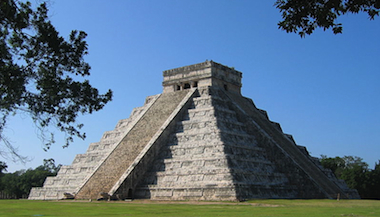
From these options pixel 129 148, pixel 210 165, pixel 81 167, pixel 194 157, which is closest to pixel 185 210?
pixel 210 165

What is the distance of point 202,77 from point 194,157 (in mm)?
8643

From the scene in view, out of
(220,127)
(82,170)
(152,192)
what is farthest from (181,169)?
(82,170)

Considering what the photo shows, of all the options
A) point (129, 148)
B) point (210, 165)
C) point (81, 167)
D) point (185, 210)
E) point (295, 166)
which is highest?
point (129, 148)

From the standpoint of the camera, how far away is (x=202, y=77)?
32.1 m

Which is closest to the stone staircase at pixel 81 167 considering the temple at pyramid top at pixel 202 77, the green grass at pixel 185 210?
the temple at pyramid top at pixel 202 77

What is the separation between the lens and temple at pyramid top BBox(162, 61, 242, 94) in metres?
32.0

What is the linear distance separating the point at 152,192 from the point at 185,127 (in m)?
5.41

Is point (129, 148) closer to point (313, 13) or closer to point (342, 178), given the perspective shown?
point (313, 13)

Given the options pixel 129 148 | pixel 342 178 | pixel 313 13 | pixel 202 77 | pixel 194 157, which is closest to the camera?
pixel 313 13

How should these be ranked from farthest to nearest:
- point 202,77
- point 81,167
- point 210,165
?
point 202,77, point 81,167, point 210,165

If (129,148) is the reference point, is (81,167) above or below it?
below

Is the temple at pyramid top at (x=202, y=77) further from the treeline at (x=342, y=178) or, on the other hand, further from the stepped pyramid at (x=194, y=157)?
the treeline at (x=342, y=178)

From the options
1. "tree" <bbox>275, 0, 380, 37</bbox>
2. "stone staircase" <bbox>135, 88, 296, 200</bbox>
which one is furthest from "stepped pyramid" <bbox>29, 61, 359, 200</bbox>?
"tree" <bbox>275, 0, 380, 37</bbox>

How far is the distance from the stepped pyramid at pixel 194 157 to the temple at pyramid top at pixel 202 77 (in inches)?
3.0
